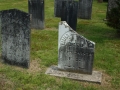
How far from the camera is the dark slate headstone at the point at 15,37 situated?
672 cm

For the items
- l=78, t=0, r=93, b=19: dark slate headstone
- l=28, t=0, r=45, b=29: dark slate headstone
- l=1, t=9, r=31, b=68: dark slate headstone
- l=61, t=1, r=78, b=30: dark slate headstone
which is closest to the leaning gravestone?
l=1, t=9, r=31, b=68: dark slate headstone

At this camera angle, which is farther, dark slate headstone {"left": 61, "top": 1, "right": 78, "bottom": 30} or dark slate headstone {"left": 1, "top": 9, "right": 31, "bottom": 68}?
dark slate headstone {"left": 61, "top": 1, "right": 78, "bottom": 30}

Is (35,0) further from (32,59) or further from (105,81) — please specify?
(105,81)

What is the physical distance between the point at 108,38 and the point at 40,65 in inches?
183

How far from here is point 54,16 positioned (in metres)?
15.2

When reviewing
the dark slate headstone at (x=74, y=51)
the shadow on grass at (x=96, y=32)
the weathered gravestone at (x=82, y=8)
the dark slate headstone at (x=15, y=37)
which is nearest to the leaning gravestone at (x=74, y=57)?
the dark slate headstone at (x=74, y=51)

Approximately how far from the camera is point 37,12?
1155cm

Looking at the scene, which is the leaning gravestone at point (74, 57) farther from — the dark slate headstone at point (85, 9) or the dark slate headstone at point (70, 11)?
the dark slate headstone at point (85, 9)

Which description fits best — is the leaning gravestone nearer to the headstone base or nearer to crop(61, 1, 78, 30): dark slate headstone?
the headstone base

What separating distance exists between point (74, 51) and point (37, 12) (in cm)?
543

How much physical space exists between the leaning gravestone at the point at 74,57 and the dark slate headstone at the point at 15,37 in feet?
2.97

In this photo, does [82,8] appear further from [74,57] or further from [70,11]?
[74,57]

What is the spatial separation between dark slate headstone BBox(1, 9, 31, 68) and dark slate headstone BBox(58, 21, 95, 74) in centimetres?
99

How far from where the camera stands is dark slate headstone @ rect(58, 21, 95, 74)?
6.50 m
